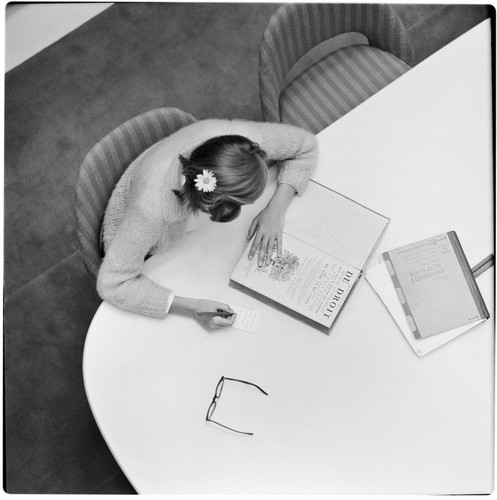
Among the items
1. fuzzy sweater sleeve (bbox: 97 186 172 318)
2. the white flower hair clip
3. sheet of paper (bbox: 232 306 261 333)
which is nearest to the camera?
the white flower hair clip

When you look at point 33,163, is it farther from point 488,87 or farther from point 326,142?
point 488,87

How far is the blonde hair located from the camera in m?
1.24

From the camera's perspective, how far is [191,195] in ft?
4.24

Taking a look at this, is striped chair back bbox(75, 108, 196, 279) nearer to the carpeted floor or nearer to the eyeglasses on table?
the eyeglasses on table

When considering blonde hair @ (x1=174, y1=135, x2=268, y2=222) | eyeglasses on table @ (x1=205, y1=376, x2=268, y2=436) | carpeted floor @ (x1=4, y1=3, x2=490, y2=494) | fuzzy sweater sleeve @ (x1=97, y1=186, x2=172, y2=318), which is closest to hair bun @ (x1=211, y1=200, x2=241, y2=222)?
blonde hair @ (x1=174, y1=135, x2=268, y2=222)

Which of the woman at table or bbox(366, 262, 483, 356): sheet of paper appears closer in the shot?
the woman at table

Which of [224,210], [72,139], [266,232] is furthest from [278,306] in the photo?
[72,139]

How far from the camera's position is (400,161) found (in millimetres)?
1549

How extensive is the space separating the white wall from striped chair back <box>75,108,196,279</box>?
1.15 m

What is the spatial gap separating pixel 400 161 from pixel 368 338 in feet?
1.61

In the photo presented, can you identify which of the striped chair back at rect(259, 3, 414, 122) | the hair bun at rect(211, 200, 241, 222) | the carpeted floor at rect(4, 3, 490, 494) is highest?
the striped chair back at rect(259, 3, 414, 122)

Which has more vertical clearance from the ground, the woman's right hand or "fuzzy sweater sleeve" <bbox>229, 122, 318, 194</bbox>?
"fuzzy sweater sleeve" <bbox>229, 122, 318, 194</bbox>

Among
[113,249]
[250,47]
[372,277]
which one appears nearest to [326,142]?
[372,277]

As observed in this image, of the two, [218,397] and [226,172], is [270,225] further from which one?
[218,397]
